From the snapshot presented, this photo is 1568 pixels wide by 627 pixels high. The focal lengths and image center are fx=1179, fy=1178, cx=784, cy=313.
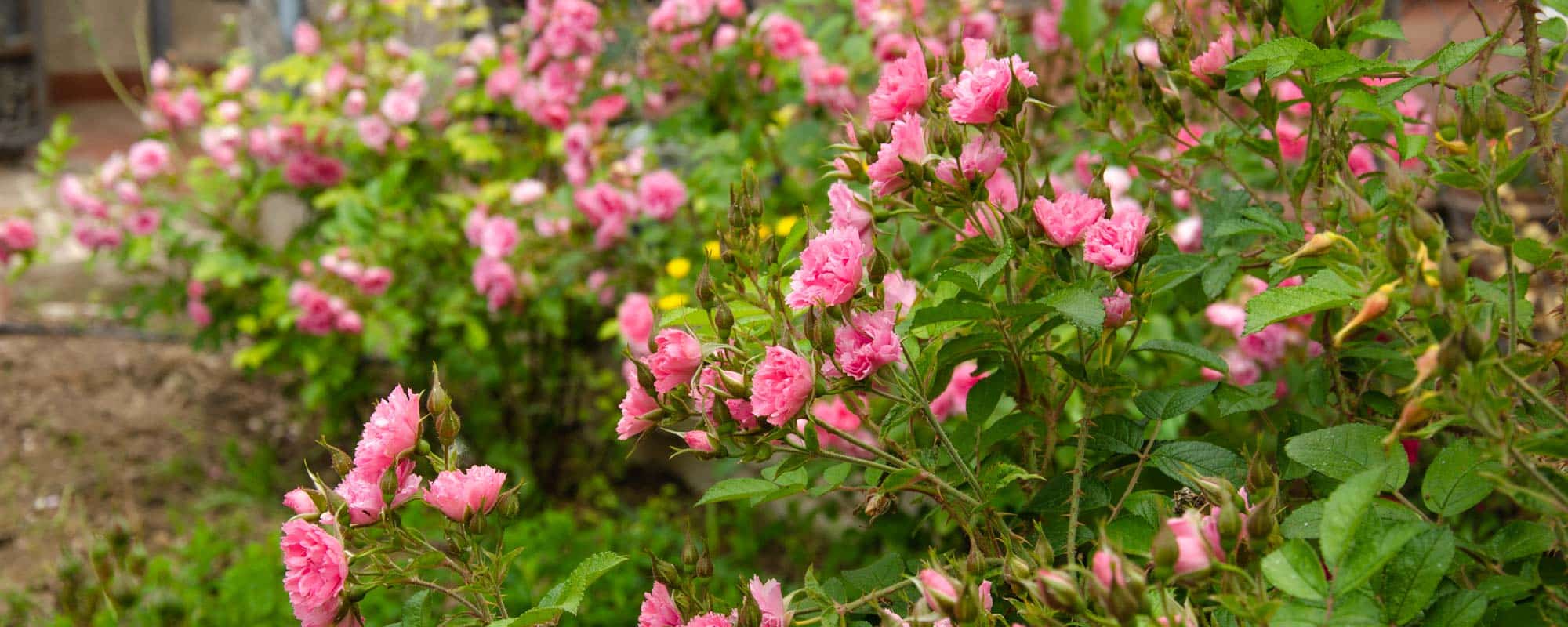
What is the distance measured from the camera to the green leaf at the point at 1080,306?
81 centimetres

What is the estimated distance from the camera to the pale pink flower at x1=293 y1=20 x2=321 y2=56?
3154mm

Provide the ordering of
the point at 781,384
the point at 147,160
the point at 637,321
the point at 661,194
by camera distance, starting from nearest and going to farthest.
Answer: the point at 781,384
the point at 637,321
the point at 661,194
the point at 147,160

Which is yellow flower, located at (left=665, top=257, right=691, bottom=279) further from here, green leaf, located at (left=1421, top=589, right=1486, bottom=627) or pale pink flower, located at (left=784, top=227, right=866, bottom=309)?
green leaf, located at (left=1421, top=589, right=1486, bottom=627)

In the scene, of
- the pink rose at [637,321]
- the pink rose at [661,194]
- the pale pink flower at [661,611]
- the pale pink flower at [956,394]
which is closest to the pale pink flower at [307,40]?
the pink rose at [661,194]

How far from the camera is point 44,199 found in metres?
6.00

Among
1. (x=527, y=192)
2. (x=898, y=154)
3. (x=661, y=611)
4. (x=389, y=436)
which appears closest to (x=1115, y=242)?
(x=898, y=154)

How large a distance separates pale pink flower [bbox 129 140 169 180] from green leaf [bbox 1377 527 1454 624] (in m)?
2.98

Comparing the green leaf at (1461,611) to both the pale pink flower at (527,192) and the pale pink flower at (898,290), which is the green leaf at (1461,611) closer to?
the pale pink flower at (898,290)

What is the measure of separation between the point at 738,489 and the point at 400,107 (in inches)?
85.0

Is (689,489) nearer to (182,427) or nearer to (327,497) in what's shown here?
(182,427)

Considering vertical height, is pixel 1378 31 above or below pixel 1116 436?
above

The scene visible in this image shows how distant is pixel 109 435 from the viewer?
331 cm

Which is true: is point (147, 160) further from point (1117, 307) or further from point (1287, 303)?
→ point (1287, 303)

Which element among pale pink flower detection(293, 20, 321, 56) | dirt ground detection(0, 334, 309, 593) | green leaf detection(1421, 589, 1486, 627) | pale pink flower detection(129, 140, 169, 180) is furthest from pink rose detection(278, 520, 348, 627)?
pale pink flower detection(293, 20, 321, 56)
